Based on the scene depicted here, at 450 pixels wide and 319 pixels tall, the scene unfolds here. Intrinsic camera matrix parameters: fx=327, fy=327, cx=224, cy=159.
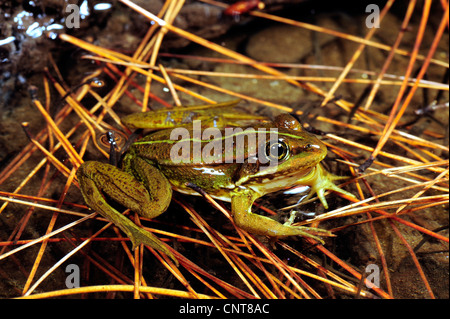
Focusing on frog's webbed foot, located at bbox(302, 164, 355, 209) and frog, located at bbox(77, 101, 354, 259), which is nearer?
frog, located at bbox(77, 101, 354, 259)

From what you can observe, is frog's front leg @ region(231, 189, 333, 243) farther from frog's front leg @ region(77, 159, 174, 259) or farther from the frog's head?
frog's front leg @ region(77, 159, 174, 259)

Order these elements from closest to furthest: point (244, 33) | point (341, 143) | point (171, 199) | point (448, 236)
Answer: point (448, 236), point (171, 199), point (341, 143), point (244, 33)

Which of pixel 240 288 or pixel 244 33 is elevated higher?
Result: pixel 244 33

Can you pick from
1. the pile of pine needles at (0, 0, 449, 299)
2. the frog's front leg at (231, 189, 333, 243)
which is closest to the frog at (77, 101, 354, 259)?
the frog's front leg at (231, 189, 333, 243)

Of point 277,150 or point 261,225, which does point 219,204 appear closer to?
point 261,225

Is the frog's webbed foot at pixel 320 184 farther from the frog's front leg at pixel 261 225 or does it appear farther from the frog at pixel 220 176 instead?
the frog's front leg at pixel 261 225

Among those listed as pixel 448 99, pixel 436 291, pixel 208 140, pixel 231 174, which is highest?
pixel 448 99

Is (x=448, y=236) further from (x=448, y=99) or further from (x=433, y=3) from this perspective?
(x=433, y=3)

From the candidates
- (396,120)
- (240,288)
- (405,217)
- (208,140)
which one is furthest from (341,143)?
(240,288)
